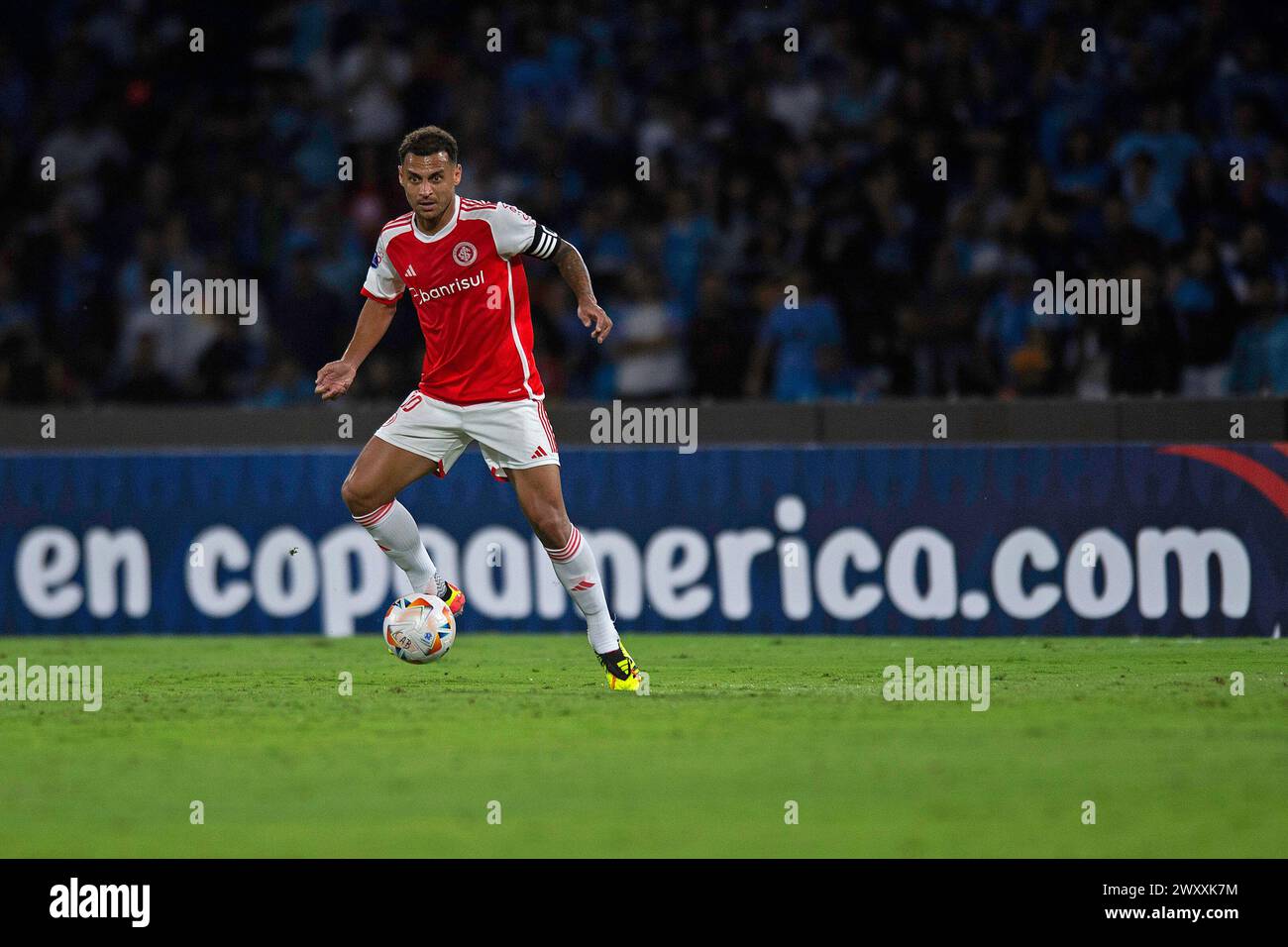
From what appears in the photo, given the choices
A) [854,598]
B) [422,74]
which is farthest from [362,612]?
[422,74]

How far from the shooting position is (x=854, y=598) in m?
11.4

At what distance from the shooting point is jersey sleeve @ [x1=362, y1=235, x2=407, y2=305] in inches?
342

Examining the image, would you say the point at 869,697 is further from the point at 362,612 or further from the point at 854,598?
the point at 362,612

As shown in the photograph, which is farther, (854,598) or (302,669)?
(854,598)

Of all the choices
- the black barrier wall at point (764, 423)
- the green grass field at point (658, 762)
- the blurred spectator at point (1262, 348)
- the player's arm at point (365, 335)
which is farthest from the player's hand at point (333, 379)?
the blurred spectator at point (1262, 348)

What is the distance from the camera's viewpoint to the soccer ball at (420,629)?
8.73 metres

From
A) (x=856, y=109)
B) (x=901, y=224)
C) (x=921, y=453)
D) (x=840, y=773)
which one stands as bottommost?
(x=840, y=773)

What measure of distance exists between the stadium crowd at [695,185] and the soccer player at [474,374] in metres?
4.65

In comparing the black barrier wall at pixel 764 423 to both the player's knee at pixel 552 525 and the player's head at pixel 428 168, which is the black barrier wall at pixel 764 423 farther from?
the player's head at pixel 428 168

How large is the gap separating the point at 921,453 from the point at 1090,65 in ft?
15.0

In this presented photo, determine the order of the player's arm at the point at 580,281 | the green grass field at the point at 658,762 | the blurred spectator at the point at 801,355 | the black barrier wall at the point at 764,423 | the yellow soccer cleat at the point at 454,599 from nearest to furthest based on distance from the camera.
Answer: the green grass field at the point at 658,762 < the player's arm at the point at 580,281 < the yellow soccer cleat at the point at 454,599 < the black barrier wall at the point at 764,423 < the blurred spectator at the point at 801,355

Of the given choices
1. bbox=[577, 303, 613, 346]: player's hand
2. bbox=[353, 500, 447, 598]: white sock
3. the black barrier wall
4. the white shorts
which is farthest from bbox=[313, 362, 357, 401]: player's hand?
the black barrier wall

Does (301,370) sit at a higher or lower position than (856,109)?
lower

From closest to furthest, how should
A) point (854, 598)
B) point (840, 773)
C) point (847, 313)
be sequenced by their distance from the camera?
point (840, 773)
point (854, 598)
point (847, 313)
